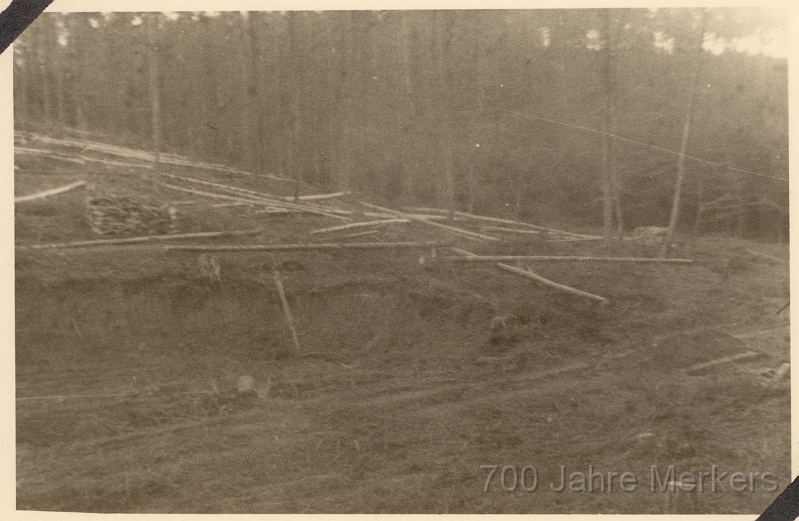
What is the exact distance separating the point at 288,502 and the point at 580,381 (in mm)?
1741

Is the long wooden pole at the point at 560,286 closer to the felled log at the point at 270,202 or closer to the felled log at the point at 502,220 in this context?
the felled log at the point at 502,220

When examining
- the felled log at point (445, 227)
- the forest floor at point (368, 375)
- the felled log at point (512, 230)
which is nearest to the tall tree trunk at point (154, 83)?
the forest floor at point (368, 375)

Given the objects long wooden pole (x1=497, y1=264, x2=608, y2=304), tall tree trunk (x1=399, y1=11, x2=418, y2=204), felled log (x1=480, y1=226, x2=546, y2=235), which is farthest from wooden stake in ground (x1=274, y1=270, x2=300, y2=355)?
long wooden pole (x1=497, y1=264, x2=608, y2=304)

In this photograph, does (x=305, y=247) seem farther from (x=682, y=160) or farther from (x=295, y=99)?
(x=682, y=160)

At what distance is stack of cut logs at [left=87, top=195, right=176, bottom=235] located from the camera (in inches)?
127

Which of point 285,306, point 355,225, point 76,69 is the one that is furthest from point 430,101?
point 76,69

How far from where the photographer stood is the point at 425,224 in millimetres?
3270

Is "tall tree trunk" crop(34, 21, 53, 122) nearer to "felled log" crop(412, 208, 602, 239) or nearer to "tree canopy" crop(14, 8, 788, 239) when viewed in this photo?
A: "tree canopy" crop(14, 8, 788, 239)

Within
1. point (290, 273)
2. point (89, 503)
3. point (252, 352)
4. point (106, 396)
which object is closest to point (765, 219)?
point (290, 273)

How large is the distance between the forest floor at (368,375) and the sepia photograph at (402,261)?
0.04ft

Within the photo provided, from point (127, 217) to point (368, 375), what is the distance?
5.23 feet

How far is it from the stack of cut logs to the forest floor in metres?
0.06

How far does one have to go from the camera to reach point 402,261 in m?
3.24

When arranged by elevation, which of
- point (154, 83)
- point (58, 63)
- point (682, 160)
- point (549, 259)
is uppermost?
point (58, 63)
